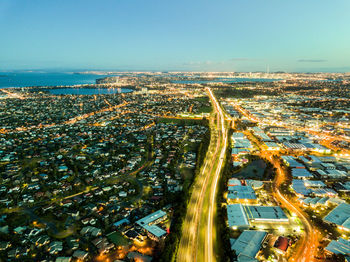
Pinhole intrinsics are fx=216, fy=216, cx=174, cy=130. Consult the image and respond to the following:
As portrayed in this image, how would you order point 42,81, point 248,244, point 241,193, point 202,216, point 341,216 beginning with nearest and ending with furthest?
point 248,244 < point 341,216 < point 202,216 < point 241,193 < point 42,81

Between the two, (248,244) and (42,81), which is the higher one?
(42,81)

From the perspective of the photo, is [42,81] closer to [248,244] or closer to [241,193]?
[241,193]

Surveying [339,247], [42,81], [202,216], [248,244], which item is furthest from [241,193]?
[42,81]

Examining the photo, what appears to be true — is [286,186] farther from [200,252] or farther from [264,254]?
[200,252]

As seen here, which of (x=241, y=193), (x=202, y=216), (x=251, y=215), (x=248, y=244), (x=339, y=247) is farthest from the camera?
(x=241, y=193)

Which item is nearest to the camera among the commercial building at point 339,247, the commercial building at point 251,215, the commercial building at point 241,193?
the commercial building at point 339,247

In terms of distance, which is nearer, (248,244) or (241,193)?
(248,244)

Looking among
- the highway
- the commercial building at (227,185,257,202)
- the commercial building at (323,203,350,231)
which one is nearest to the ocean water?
the highway

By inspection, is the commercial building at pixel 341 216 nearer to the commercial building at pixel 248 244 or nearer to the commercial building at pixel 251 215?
the commercial building at pixel 251 215

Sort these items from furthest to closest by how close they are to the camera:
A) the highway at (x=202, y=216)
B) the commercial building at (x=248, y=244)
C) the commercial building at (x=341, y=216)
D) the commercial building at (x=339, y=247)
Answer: the commercial building at (x=341, y=216)
the highway at (x=202, y=216)
the commercial building at (x=339, y=247)
the commercial building at (x=248, y=244)

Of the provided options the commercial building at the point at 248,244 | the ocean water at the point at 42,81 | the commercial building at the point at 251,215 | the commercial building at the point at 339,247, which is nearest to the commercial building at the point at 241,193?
the commercial building at the point at 251,215
